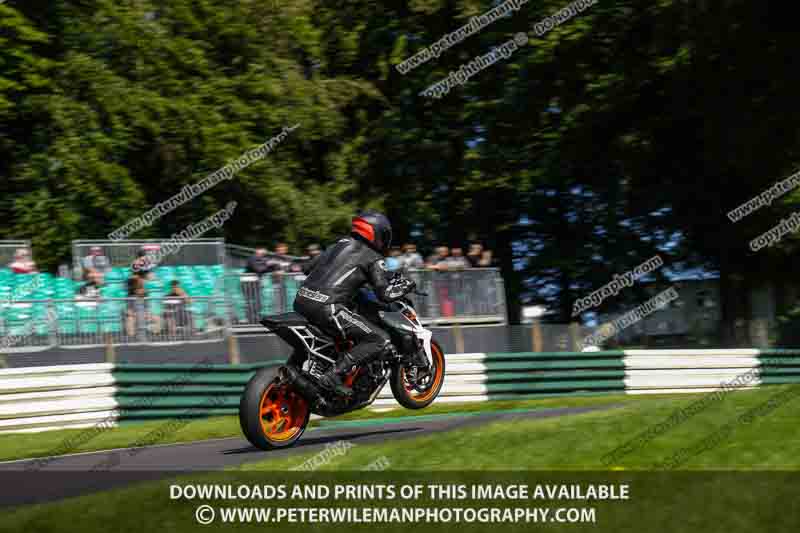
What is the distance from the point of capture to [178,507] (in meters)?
7.21

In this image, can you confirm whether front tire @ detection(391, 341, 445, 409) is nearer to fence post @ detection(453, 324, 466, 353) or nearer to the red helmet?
the red helmet

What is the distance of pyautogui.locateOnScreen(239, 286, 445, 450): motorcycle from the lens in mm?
9805

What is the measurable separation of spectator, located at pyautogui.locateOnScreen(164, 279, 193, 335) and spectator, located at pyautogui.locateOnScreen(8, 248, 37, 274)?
198 cm

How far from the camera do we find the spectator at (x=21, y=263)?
1664 centimetres

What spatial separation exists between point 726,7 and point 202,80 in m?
11.8

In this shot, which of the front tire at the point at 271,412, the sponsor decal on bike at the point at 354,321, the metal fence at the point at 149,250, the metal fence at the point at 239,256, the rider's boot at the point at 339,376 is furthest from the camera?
the metal fence at the point at 239,256

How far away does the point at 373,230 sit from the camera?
34.5ft

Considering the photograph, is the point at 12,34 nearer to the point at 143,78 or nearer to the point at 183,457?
the point at 143,78

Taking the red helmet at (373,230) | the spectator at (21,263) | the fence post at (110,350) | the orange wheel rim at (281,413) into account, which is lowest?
the orange wheel rim at (281,413)

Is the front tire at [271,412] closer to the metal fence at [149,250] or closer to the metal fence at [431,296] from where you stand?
the metal fence at [431,296]

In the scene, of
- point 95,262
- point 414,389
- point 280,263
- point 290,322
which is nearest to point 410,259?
point 280,263

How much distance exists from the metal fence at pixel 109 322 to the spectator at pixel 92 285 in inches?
18.8

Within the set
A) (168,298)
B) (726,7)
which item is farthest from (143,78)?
(726,7)

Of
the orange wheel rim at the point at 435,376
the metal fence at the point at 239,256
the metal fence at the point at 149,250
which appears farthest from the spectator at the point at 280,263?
the orange wheel rim at the point at 435,376
